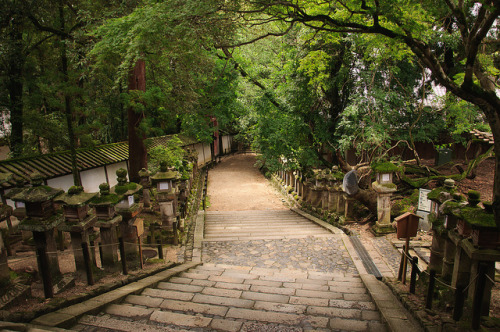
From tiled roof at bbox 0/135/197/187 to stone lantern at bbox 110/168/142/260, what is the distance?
14.9 feet

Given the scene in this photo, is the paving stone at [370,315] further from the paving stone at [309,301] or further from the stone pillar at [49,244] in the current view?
the stone pillar at [49,244]

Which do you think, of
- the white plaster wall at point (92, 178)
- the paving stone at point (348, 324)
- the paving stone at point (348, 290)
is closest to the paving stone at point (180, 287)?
the paving stone at point (348, 324)

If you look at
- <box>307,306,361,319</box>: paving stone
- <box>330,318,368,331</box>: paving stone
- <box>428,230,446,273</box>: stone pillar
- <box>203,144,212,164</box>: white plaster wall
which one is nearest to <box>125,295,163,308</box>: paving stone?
<box>307,306,361,319</box>: paving stone

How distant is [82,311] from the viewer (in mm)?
4043

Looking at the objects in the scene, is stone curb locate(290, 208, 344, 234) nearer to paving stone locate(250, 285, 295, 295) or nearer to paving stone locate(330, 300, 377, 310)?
paving stone locate(250, 285, 295, 295)

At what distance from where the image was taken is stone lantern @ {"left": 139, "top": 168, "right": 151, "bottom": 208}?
12180 millimetres

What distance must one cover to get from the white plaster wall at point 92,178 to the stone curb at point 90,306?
7560mm

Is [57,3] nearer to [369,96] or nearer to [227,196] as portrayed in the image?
[369,96]

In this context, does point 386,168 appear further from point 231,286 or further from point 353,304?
point 231,286

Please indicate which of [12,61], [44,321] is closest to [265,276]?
[44,321]

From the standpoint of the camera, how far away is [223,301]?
4.91 m

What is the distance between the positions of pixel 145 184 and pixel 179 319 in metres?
9.03

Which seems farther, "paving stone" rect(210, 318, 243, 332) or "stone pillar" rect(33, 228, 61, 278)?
"stone pillar" rect(33, 228, 61, 278)

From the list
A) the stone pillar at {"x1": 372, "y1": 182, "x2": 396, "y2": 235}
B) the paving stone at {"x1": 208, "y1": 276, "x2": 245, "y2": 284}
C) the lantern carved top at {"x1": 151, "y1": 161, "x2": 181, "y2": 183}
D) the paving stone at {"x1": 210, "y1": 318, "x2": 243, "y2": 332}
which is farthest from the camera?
the stone pillar at {"x1": 372, "y1": 182, "x2": 396, "y2": 235}
